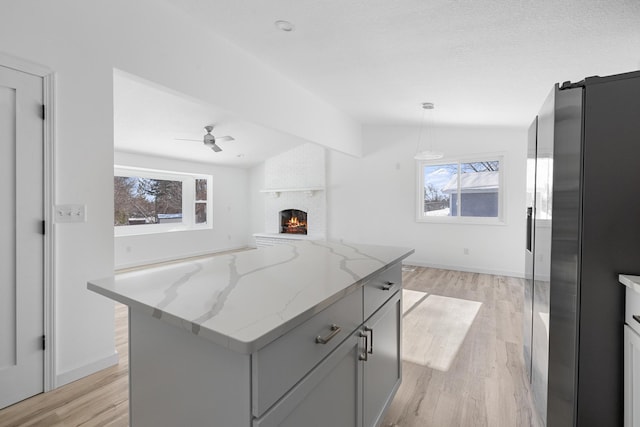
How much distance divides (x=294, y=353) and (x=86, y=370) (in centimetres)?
199

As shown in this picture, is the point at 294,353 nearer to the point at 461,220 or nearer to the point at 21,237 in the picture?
the point at 21,237

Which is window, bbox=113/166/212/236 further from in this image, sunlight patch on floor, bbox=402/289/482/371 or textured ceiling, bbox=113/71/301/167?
sunlight patch on floor, bbox=402/289/482/371

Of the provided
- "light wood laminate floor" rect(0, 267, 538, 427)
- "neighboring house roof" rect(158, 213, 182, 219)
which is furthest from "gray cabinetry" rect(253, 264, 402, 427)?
"neighboring house roof" rect(158, 213, 182, 219)

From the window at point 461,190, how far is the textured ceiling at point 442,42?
1.48m

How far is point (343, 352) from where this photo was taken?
1.11 metres

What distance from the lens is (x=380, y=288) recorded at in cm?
147

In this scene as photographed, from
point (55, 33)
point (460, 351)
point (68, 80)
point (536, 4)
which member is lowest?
point (460, 351)

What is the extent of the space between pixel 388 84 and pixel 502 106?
143cm

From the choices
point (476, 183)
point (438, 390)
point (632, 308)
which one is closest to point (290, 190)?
point (476, 183)

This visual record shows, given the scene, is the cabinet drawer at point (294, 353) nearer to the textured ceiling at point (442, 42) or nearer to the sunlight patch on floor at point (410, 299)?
the textured ceiling at point (442, 42)

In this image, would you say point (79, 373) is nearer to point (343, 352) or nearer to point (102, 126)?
point (102, 126)

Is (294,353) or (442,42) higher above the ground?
(442,42)

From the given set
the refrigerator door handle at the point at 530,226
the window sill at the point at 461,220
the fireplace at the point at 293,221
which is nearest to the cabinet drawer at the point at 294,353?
the refrigerator door handle at the point at 530,226

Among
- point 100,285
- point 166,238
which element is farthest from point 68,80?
point 166,238
